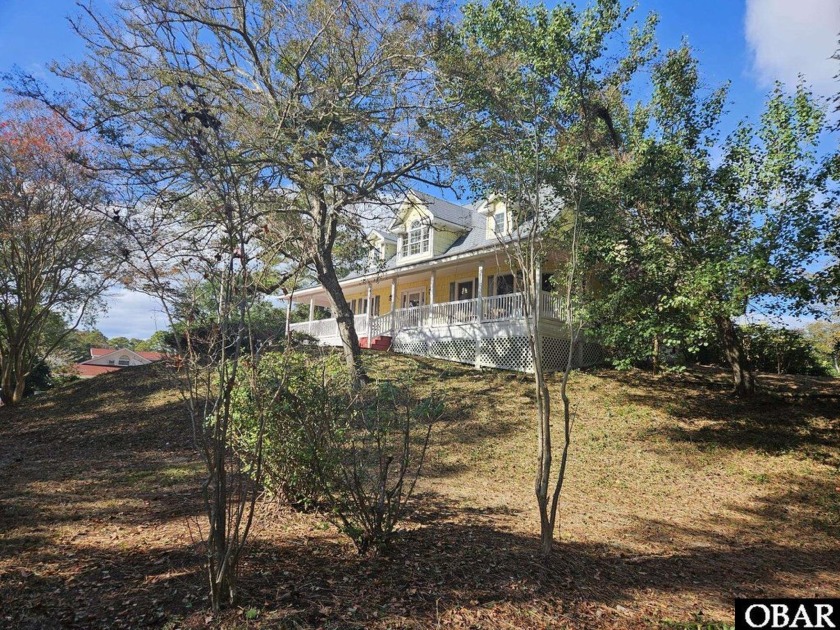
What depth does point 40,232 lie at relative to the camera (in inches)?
622

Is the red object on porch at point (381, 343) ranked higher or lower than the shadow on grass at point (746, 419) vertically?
higher

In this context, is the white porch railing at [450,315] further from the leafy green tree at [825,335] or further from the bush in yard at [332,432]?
the leafy green tree at [825,335]

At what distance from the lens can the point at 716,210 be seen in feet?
37.0

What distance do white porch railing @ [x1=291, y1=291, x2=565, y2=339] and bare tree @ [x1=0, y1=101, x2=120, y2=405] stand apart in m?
7.14

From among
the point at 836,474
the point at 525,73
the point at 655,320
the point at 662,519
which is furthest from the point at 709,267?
the point at 525,73

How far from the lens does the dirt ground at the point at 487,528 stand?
3691 mm

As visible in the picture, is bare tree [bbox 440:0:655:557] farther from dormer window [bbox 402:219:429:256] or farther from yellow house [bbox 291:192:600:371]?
dormer window [bbox 402:219:429:256]

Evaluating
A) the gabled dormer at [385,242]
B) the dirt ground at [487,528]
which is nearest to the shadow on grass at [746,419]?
the dirt ground at [487,528]

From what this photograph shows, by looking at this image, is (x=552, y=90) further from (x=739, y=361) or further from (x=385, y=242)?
(x=385, y=242)

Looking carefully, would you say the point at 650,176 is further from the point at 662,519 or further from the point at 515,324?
the point at 662,519

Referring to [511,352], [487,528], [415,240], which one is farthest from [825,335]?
[487,528]

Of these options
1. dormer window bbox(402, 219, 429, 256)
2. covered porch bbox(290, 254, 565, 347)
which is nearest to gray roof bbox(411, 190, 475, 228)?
dormer window bbox(402, 219, 429, 256)

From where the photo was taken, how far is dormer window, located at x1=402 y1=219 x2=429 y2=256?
22766mm

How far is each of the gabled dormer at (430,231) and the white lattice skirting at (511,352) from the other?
16.6 feet
